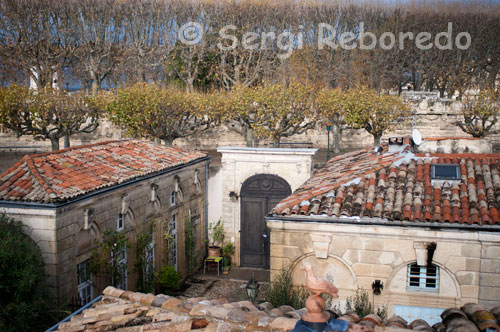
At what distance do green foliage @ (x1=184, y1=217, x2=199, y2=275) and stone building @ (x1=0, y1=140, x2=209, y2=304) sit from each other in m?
0.24

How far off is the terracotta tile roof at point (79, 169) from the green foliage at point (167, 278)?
307 centimetres

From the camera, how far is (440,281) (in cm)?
1085

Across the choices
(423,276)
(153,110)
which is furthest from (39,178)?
(153,110)

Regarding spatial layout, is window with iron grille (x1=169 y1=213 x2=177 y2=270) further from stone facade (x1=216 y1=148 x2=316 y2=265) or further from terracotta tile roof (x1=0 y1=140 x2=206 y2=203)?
stone facade (x1=216 y1=148 x2=316 y2=265)

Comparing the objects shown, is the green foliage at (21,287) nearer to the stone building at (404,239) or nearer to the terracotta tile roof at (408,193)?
the stone building at (404,239)

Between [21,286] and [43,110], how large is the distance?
17697mm

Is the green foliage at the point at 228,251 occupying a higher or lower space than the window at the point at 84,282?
lower

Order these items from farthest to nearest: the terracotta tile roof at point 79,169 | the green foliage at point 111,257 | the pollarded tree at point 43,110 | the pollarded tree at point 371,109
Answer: the pollarded tree at point 371,109
the pollarded tree at point 43,110
the green foliage at point 111,257
the terracotta tile roof at point 79,169

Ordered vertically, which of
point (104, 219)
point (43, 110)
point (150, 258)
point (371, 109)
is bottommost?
point (150, 258)

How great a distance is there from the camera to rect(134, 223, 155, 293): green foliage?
49.0 feet

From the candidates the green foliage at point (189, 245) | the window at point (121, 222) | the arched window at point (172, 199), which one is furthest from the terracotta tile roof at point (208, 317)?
Result: the green foliage at point (189, 245)

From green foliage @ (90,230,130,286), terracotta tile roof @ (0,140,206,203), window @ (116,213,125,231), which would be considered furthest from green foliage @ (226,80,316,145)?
green foliage @ (90,230,130,286)

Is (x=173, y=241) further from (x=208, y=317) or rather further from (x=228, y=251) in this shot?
Answer: (x=208, y=317)

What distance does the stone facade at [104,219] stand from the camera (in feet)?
37.2
